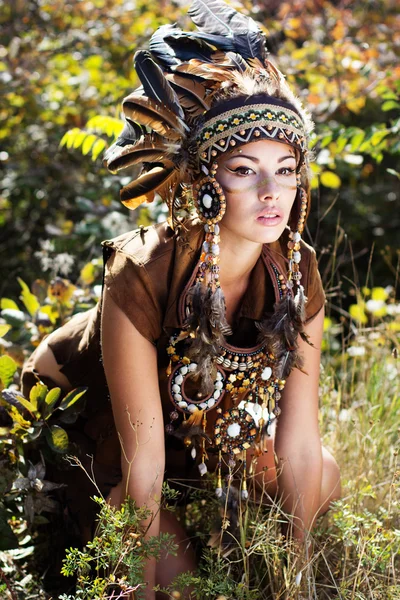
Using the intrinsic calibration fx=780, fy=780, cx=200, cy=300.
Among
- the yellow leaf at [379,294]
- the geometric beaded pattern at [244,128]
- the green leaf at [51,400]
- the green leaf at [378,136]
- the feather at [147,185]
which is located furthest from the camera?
the yellow leaf at [379,294]

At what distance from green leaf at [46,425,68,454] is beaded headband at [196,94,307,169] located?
0.94 m

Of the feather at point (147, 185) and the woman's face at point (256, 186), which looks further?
the feather at point (147, 185)

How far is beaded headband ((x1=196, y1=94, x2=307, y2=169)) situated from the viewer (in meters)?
2.10

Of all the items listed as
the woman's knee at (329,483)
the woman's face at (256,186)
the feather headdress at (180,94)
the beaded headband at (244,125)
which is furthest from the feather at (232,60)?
the woman's knee at (329,483)

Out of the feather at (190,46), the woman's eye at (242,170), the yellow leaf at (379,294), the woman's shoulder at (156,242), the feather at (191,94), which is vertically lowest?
the yellow leaf at (379,294)

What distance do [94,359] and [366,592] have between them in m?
1.06

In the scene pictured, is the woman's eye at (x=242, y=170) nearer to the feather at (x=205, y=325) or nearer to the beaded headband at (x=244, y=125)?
the beaded headband at (x=244, y=125)

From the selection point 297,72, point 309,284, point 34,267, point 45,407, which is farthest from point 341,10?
point 45,407

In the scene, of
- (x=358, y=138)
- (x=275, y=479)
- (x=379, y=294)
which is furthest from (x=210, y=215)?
(x=379, y=294)

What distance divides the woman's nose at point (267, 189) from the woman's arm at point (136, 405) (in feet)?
1.64

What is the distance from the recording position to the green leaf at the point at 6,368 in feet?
8.30

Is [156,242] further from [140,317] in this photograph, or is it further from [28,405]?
[28,405]

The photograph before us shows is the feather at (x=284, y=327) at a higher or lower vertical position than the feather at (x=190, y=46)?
lower

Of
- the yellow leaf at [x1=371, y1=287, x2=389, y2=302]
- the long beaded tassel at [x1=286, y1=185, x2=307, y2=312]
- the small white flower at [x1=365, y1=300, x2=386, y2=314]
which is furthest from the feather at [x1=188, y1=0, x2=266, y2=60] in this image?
the yellow leaf at [x1=371, y1=287, x2=389, y2=302]
